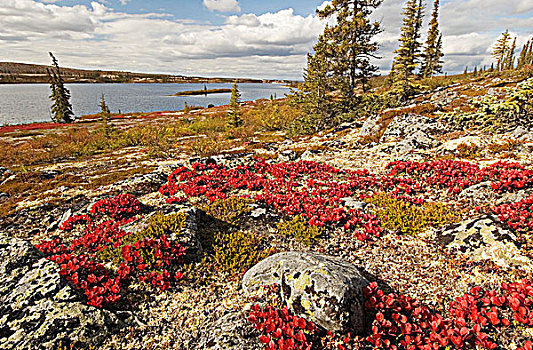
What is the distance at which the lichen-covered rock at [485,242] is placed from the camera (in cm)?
629

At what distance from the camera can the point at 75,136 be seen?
113 feet

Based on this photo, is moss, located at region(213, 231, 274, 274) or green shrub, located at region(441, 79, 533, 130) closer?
moss, located at region(213, 231, 274, 274)

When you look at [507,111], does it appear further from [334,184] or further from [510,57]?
[510,57]

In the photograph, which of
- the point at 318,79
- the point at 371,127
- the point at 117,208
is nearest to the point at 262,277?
the point at 117,208

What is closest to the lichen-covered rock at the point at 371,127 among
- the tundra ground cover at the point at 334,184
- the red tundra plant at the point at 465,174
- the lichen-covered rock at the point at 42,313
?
the tundra ground cover at the point at 334,184

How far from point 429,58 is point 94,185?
69118mm

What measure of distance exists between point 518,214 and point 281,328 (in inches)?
301

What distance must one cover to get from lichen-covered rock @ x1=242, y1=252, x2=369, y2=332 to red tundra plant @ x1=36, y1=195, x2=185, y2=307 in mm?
2383

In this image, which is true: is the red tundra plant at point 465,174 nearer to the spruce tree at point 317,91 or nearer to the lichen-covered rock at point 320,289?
the lichen-covered rock at point 320,289

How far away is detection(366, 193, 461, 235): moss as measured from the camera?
8438mm

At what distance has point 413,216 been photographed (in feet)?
29.4

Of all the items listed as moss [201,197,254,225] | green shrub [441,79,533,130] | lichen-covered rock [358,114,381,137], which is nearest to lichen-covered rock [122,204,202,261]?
moss [201,197,254,225]

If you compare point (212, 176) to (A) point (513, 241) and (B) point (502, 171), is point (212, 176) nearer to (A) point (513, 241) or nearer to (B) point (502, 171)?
(A) point (513, 241)

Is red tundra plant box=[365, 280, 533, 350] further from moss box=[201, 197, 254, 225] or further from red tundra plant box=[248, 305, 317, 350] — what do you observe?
moss box=[201, 197, 254, 225]
